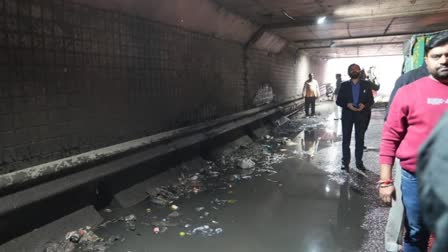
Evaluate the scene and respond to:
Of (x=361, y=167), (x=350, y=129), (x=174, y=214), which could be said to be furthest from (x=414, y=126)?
(x=361, y=167)

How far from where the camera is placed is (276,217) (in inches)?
159

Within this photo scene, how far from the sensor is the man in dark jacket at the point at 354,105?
5680mm

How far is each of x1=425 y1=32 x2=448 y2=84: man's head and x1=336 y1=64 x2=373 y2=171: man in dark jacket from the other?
3.57m

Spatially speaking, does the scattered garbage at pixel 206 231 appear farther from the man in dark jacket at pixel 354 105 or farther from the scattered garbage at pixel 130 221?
the man in dark jacket at pixel 354 105

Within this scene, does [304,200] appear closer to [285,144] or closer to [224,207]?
[224,207]

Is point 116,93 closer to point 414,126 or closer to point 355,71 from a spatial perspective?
point 414,126

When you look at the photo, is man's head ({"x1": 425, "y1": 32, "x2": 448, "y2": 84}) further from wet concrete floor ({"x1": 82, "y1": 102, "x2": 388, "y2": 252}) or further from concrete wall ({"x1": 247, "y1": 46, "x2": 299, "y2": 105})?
concrete wall ({"x1": 247, "y1": 46, "x2": 299, "y2": 105})

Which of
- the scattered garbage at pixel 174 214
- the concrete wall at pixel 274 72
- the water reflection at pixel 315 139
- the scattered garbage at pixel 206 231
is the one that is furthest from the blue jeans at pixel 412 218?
the concrete wall at pixel 274 72

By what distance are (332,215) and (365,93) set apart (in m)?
2.57

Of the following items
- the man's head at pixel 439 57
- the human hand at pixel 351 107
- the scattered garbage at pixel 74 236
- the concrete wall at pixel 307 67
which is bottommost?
the scattered garbage at pixel 74 236

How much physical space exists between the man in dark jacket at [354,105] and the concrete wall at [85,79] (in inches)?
117

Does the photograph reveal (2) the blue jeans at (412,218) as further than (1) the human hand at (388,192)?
No

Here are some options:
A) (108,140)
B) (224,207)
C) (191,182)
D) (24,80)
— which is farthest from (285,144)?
(24,80)

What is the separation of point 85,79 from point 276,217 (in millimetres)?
2928
